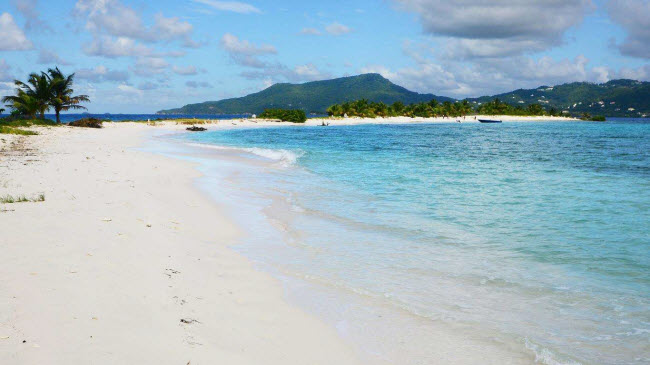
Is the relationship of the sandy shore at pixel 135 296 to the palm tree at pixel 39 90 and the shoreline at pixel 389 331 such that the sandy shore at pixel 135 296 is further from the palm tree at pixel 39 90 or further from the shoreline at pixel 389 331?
the palm tree at pixel 39 90

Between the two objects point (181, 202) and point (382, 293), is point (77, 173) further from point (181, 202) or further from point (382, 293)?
point (382, 293)

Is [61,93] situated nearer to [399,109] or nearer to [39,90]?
[39,90]

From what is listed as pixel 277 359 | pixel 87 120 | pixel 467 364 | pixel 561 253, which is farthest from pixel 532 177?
pixel 87 120

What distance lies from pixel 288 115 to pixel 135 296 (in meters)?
109

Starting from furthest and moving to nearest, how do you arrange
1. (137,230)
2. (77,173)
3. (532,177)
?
(532,177), (77,173), (137,230)

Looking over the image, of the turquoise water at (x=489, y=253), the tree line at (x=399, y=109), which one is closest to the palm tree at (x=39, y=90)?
the turquoise water at (x=489, y=253)

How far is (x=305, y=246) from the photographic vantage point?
9023 mm

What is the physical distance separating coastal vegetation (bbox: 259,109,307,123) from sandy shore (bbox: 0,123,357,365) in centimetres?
10202

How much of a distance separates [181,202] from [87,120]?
60.0m

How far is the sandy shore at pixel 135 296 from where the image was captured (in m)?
4.18

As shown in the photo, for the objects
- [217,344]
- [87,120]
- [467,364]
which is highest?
[87,120]

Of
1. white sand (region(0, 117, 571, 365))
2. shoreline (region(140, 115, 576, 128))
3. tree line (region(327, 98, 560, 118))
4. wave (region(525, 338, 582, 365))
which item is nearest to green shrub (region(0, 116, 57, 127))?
shoreline (region(140, 115, 576, 128))

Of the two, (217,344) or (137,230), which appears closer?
(217,344)

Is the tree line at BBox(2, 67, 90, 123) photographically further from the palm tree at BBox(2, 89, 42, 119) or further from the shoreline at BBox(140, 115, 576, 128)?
the shoreline at BBox(140, 115, 576, 128)
